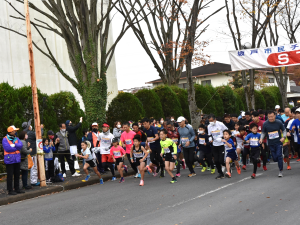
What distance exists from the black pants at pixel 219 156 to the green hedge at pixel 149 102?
12007 mm

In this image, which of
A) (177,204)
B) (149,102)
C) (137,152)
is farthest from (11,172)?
(149,102)

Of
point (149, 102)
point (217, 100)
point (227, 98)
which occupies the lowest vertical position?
point (149, 102)

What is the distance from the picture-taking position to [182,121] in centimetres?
1209

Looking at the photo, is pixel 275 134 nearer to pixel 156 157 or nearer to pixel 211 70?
pixel 156 157

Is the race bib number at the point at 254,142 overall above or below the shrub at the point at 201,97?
below

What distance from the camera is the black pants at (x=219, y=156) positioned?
37.1 feet

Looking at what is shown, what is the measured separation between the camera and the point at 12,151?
1044 centimetres

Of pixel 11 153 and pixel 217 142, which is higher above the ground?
pixel 11 153

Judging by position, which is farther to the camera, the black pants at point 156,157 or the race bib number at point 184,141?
the black pants at point 156,157

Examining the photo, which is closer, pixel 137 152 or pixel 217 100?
pixel 137 152

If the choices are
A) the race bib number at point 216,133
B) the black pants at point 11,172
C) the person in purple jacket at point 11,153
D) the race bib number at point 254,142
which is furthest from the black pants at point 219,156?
the black pants at point 11,172

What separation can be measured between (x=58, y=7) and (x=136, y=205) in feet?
36.2

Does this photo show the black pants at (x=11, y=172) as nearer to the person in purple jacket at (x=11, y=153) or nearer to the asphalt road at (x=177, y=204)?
the person in purple jacket at (x=11, y=153)

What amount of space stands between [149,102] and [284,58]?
28.2 feet
